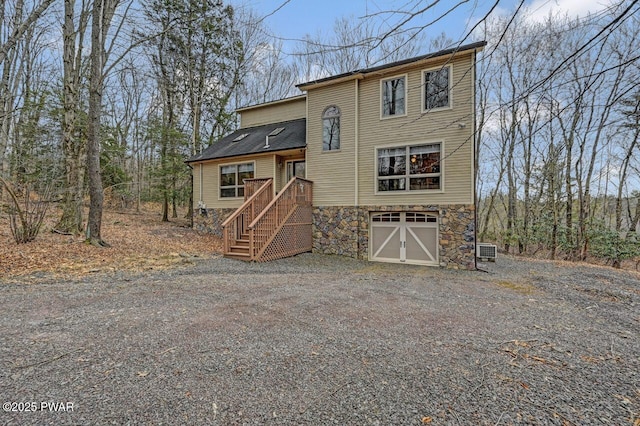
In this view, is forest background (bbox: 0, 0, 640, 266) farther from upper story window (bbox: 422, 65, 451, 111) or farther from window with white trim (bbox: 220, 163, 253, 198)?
window with white trim (bbox: 220, 163, 253, 198)

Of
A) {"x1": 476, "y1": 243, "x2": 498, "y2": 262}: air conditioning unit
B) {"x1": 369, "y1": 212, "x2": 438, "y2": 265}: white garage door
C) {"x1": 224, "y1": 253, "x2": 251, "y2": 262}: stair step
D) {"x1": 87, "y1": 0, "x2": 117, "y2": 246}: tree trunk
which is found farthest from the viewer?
{"x1": 476, "y1": 243, "x2": 498, "y2": 262}: air conditioning unit

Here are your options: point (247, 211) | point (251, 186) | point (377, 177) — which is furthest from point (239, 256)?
point (377, 177)

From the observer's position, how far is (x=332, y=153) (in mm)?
10164

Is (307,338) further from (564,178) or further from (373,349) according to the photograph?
(564,178)

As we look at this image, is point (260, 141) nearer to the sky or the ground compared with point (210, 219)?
nearer to the sky

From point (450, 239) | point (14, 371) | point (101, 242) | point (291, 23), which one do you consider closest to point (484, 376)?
point (291, 23)

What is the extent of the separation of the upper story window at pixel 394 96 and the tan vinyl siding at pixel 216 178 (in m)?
4.99

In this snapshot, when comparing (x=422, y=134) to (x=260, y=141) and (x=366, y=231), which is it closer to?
(x=366, y=231)

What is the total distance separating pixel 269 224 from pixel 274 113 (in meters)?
7.29

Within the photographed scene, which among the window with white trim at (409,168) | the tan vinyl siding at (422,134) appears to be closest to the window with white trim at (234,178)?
the tan vinyl siding at (422,134)

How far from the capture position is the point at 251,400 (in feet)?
7.29

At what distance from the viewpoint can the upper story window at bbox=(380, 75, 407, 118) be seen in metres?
9.12

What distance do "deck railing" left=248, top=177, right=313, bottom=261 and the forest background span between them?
400 cm

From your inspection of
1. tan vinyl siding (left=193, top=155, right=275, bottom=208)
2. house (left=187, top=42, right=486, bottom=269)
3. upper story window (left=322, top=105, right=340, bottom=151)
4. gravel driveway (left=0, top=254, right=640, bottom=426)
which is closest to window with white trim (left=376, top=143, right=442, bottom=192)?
house (left=187, top=42, right=486, bottom=269)
